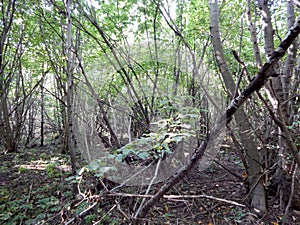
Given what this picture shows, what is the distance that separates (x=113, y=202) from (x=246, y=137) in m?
1.50

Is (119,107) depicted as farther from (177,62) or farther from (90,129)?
(177,62)

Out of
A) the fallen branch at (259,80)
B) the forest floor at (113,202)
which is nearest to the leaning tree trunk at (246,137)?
the forest floor at (113,202)

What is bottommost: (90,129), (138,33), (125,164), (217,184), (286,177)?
(217,184)

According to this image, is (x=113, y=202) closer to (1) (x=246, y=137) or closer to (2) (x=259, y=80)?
(1) (x=246, y=137)

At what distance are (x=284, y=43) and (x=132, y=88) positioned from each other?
1570 millimetres

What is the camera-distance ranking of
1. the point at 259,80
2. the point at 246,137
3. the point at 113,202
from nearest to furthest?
the point at 259,80, the point at 246,137, the point at 113,202

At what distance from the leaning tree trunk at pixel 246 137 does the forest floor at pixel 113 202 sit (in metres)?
0.13

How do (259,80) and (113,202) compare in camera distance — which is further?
(113,202)

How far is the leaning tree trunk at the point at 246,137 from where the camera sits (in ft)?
6.35

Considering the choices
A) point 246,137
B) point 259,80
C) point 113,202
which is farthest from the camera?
point 113,202

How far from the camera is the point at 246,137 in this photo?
1.99m

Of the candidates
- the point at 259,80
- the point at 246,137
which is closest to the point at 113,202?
the point at 246,137

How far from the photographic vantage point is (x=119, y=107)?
2266 mm

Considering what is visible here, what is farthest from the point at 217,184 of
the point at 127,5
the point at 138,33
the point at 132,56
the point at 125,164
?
the point at 127,5
